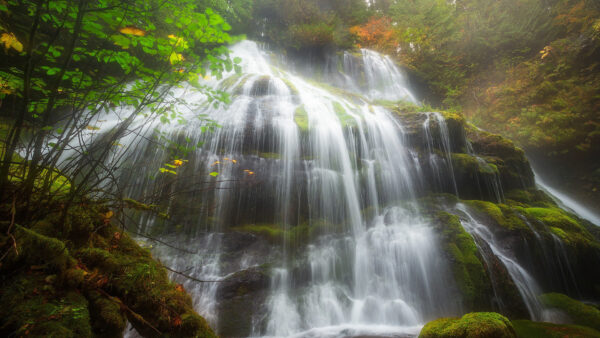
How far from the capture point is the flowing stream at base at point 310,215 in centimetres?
446

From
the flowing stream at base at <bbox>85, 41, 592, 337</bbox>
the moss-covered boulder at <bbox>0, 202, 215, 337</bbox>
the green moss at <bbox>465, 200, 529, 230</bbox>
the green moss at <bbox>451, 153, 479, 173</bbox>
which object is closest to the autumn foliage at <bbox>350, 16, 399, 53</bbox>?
the flowing stream at base at <bbox>85, 41, 592, 337</bbox>

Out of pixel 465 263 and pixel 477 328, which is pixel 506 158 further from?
pixel 477 328

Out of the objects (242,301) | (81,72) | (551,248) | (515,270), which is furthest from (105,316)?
(551,248)

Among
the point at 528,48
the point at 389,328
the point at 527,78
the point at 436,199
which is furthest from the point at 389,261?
the point at 528,48

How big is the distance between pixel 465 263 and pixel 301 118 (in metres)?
5.86

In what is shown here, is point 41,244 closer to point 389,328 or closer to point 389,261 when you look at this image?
point 389,328

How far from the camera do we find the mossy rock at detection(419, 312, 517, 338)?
258 centimetres

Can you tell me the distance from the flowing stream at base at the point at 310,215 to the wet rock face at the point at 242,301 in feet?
0.30

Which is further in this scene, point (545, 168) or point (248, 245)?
point (545, 168)

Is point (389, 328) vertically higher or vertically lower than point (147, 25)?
lower

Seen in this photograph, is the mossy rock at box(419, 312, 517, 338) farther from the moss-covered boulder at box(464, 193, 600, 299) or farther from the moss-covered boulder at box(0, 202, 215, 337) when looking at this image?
the moss-covered boulder at box(464, 193, 600, 299)

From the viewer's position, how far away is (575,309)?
411cm

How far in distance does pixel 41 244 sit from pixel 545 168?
15528mm

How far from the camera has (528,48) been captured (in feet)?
39.5
